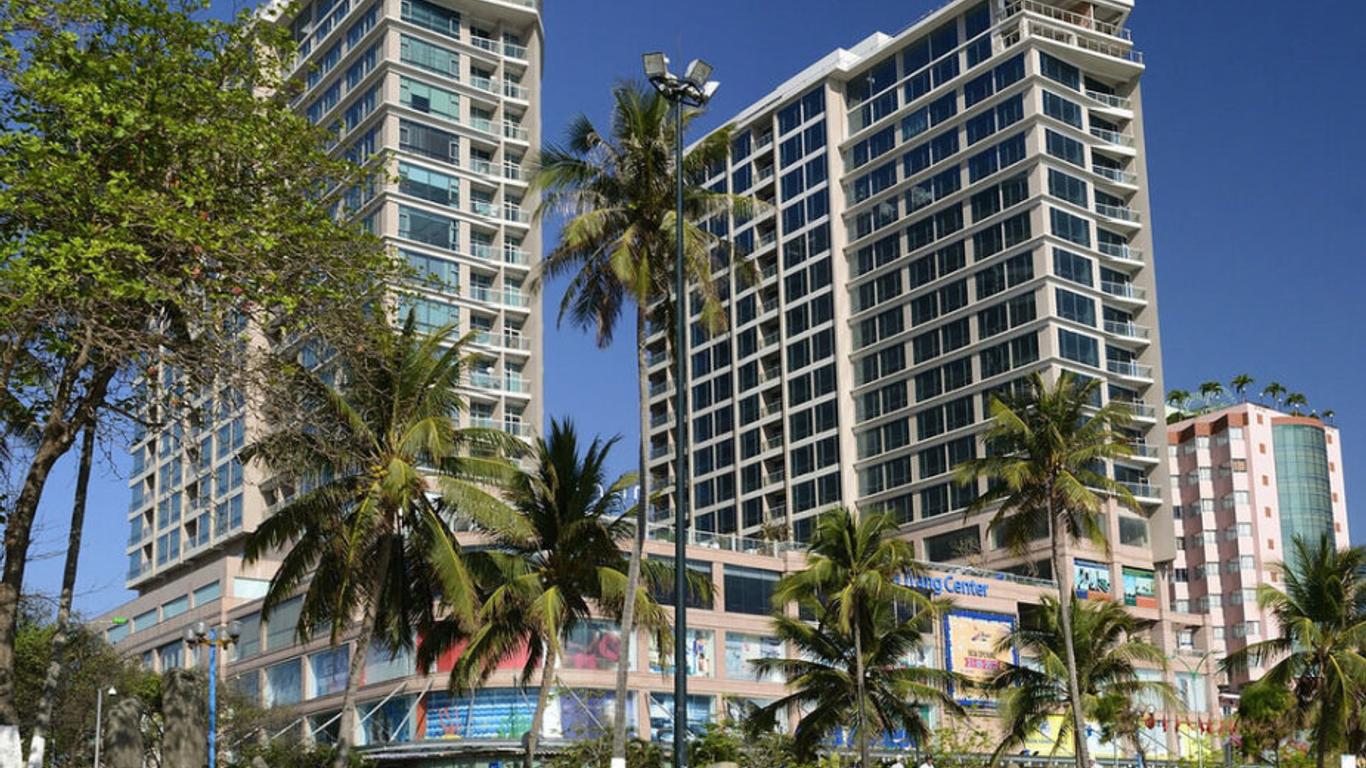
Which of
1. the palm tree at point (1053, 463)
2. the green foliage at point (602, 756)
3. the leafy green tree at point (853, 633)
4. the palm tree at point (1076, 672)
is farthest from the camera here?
the green foliage at point (602, 756)

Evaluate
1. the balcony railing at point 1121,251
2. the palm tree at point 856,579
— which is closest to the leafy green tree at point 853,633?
the palm tree at point 856,579

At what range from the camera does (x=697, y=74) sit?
29.5 metres

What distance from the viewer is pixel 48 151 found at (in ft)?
67.1

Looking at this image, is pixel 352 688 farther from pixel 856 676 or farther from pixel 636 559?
pixel 856 676

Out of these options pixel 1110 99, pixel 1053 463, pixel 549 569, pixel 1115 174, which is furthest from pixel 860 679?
pixel 1110 99

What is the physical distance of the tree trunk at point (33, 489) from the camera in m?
22.0

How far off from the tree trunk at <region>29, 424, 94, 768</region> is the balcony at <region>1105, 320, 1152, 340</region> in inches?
3610

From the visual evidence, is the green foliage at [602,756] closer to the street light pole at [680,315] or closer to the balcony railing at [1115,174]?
the street light pole at [680,315]

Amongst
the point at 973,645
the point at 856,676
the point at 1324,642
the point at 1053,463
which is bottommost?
the point at 856,676

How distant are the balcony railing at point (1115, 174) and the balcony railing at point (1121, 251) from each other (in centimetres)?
464

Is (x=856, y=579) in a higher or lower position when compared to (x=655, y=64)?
lower

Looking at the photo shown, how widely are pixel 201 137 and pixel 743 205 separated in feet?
65.9

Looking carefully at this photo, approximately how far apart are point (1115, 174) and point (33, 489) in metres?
99.8

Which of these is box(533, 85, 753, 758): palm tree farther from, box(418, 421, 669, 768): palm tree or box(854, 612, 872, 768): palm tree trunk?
box(854, 612, 872, 768): palm tree trunk
